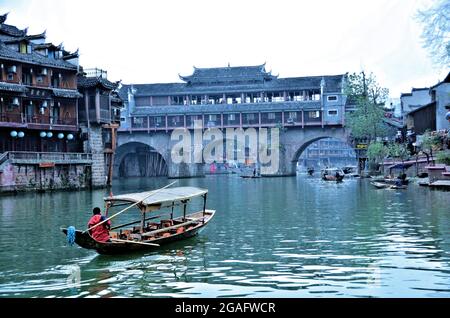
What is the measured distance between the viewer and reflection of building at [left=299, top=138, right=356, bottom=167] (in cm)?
11969

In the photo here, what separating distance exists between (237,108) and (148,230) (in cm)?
5732

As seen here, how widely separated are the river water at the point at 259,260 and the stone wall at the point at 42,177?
1658 cm

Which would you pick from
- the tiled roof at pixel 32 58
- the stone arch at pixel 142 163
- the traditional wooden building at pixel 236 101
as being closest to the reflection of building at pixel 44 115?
the tiled roof at pixel 32 58

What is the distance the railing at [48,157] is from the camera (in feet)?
133

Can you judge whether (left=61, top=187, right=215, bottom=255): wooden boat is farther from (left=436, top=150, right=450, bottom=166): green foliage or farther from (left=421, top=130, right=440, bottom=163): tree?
(left=421, top=130, right=440, bottom=163): tree

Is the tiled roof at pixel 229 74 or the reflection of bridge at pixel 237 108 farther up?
the tiled roof at pixel 229 74

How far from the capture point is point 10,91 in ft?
134

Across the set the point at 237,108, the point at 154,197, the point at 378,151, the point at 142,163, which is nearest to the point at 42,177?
the point at 154,197

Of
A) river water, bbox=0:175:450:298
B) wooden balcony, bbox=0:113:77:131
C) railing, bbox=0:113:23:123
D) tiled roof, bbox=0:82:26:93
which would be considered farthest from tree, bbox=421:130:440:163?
railing, bbox=0:113:23:123

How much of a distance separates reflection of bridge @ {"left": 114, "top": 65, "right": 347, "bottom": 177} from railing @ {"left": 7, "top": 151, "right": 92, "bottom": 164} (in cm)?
2860

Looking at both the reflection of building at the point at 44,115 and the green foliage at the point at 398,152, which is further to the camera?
the green foliage at the point at 398,152

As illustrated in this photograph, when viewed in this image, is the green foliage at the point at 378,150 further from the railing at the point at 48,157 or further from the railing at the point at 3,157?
the railing at the point at 3,157

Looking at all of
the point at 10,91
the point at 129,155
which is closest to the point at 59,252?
the point at 10,91

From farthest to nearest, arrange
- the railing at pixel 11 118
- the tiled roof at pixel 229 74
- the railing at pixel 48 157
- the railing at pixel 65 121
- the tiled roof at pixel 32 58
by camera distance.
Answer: the tiled roof at pixel 229 74, the railing at pixel 65 121, the tiled roof at pixel 32 58, the railing at pixel 11 118, the railing at pixel 48 157
